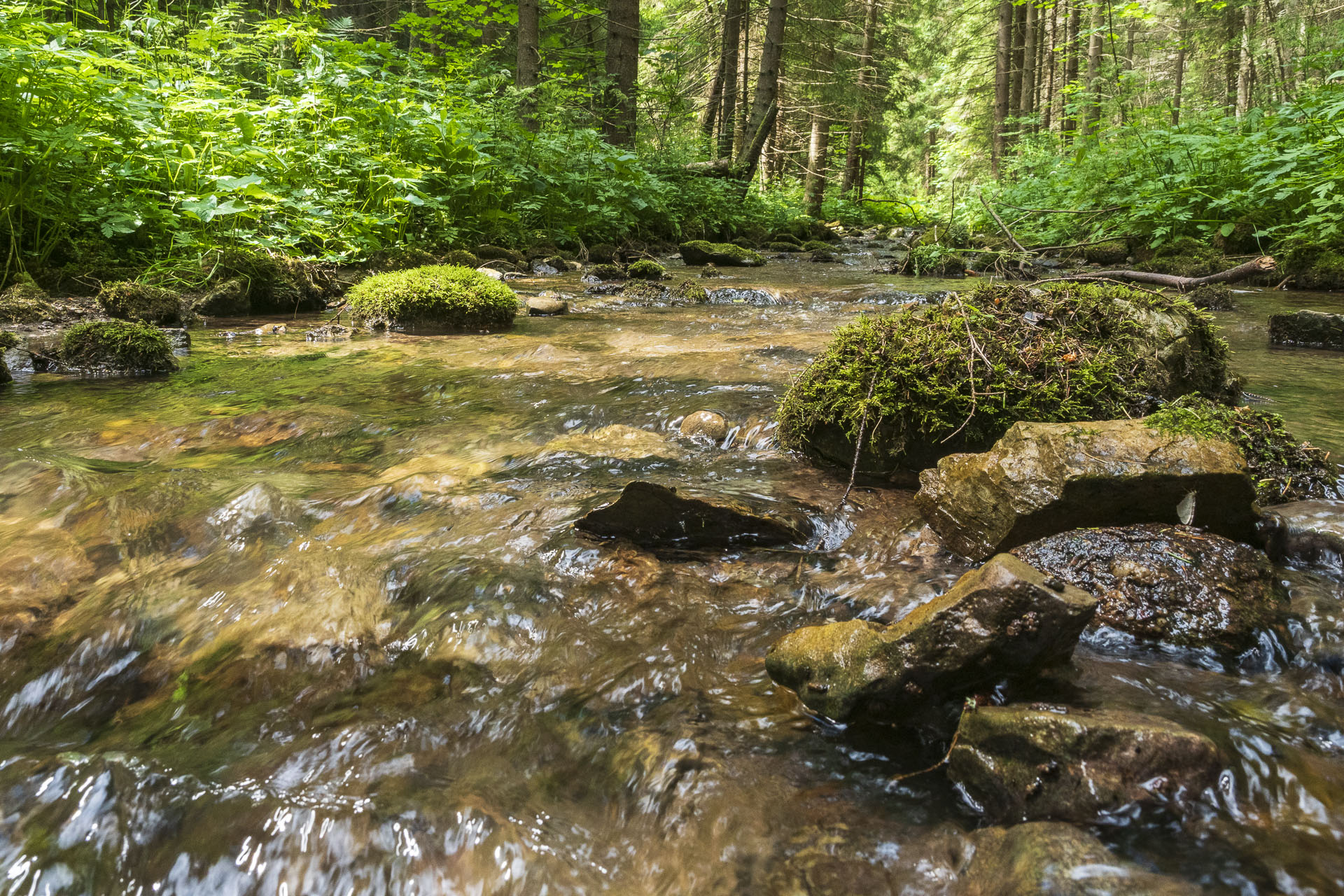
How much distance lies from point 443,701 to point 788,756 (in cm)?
96

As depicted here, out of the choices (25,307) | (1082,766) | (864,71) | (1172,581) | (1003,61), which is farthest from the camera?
(864,71)

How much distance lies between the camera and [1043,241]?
43.8 feet

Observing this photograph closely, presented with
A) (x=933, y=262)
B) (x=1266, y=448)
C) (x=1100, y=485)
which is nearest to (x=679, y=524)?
(x=1100, y=485)

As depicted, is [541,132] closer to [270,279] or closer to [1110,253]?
[270,279]

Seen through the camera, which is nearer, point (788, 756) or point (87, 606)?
point (788, 756)

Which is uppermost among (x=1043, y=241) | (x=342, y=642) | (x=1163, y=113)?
(x=1163, y=113)

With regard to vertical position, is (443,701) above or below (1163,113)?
below

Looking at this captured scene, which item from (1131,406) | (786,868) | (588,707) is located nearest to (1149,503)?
(1131,406)

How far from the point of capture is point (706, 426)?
3.97 m

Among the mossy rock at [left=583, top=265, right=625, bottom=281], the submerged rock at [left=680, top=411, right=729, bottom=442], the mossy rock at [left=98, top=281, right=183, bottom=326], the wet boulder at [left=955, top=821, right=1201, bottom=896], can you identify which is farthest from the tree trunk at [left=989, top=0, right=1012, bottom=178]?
the wet boulder at [left=955, top=821, right=1201, bottom=896]

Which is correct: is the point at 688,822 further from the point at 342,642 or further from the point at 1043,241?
the point at 1043,241

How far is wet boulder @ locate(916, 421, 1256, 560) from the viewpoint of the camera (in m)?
2.36

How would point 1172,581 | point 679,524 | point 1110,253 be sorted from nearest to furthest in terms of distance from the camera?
point 1172,581 → point 679,524 → point 1110,253

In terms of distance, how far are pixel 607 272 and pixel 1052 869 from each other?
10669mm
